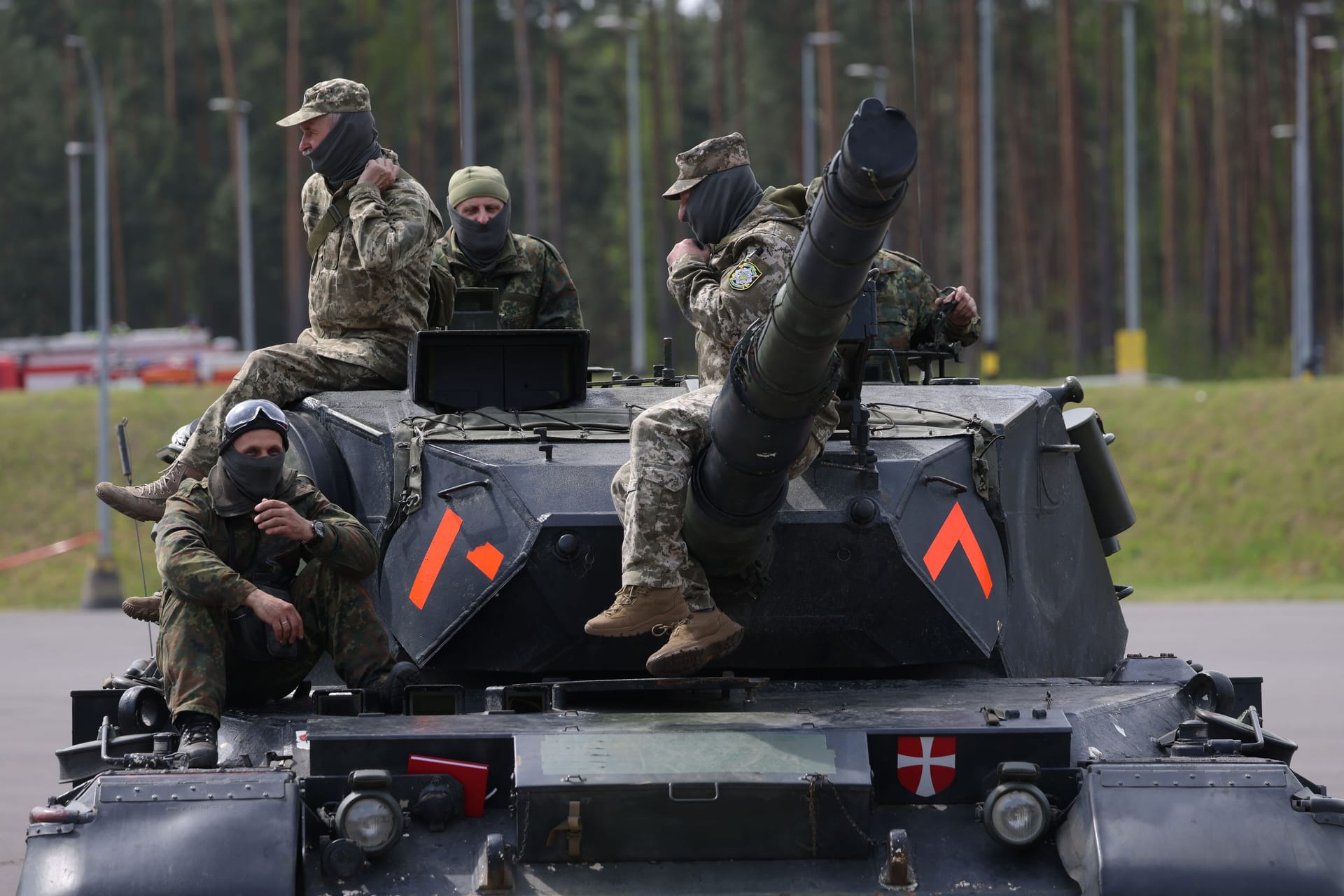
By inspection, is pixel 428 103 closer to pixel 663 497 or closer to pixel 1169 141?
pixel 1169 141

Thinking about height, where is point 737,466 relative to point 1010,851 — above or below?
above

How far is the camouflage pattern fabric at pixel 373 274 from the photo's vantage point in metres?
8.15

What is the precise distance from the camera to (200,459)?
7910mm

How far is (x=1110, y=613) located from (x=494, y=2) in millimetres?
45576

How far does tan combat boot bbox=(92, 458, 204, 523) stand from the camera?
7805 millimetres

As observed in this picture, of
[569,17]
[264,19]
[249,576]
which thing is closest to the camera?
[249,576]

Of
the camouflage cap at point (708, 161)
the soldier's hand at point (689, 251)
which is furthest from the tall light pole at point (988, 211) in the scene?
the camouflage cap at point (708, 161)

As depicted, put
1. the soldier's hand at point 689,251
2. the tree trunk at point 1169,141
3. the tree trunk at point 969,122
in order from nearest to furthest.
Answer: the soldier's hand at point 689,251
the tree trunk at point 969,122
the tree trunk at point 1169,141

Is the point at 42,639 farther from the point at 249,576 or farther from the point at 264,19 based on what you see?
the point at 264,19

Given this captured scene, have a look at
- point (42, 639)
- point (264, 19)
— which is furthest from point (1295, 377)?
point (264, 19)

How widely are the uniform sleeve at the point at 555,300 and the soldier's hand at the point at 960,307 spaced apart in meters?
Answer: 1.70

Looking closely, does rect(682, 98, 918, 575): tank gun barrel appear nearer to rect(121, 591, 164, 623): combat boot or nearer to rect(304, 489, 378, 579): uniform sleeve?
Answer: rect(304, 489, 378, 579): uniform sleeve

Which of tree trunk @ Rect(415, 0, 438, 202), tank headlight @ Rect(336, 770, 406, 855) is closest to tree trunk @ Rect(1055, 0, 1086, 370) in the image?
tree trunk @ Rect(415, 0, 438, 202)

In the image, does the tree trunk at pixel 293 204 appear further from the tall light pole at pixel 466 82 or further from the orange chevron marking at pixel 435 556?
the orange chevron marking at pixel 435 556
